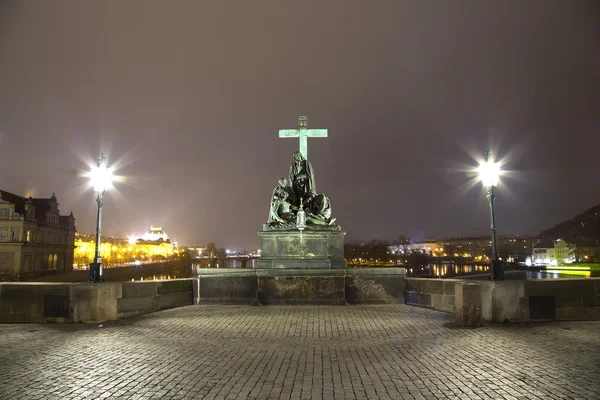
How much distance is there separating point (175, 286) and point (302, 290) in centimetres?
422

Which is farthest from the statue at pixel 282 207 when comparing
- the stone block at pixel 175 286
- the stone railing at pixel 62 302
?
the stone railing at pixel 62 302

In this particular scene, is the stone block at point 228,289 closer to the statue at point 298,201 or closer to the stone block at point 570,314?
the statue at point 298,201

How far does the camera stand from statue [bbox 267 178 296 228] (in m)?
16.5

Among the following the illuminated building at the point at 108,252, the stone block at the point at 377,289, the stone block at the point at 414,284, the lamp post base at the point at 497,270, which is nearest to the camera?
the lamp post base at the point at 497,270

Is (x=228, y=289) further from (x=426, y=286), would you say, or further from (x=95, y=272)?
(x=426, y=286)

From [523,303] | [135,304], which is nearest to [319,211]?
[135,304]

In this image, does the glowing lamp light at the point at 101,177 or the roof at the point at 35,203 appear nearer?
the glowing lamp light at the point at 101,177

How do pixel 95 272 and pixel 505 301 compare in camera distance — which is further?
pixel 95 272

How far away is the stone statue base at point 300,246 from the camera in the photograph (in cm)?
1612

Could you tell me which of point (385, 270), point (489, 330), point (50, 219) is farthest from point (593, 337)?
point (50, 219)

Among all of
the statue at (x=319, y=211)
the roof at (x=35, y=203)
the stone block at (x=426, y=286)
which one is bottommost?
the stone block at (x=426, y=286)

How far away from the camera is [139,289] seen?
518 inches

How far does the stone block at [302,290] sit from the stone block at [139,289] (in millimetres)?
3434

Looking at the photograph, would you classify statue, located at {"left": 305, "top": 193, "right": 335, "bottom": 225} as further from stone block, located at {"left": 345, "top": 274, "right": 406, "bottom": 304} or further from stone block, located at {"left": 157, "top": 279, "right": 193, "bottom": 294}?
stone block, located at {"left": 157, "top": 279, "right": 193, "bottom": 294}
